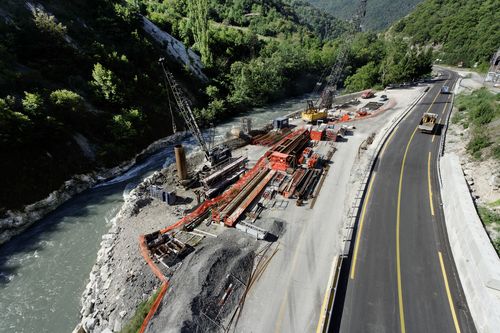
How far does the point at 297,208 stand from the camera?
24.9 meters

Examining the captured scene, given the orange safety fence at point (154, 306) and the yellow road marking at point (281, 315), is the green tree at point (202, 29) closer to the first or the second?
the orange safety fence at point (154, 306)

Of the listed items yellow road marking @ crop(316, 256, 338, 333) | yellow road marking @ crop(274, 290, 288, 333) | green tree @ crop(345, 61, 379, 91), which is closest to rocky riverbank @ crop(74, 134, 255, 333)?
yellow road marking @ crop(274, 290, 288, 333)

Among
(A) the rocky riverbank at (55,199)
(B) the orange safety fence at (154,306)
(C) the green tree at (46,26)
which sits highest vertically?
(C) the green tree at (46,26)

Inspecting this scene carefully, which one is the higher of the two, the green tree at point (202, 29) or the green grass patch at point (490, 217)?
the green tree at point (202, 29)

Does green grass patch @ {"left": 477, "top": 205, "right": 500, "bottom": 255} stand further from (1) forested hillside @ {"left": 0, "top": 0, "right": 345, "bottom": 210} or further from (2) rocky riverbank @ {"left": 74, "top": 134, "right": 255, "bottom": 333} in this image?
(1) forested hillside @ {"left": 0, "top": 0, "right": 345, "bottom": 210}

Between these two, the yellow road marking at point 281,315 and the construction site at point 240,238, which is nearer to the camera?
the yellow road marking at point 281,315

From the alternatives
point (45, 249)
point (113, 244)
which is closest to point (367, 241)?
point (113, 244)

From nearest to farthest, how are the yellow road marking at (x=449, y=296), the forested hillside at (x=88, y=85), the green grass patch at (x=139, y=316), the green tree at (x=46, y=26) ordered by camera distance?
the yellow road marking at (x=449, y=296) → the green grass patch at (x=139, y=316) → the forested hillside at (x=88, y=85) → the green tree at (x=46, y=26)

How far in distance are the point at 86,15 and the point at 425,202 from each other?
Answer: 68540 millimetres

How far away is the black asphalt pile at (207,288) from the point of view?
1466cm

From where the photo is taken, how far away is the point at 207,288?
54.0 ft

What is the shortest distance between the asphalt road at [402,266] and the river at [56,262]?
19.7 metres

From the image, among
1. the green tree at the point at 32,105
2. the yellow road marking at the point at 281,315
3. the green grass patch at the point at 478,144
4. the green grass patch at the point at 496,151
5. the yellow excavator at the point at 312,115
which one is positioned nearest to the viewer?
the yellow road marking at the point at 281,315

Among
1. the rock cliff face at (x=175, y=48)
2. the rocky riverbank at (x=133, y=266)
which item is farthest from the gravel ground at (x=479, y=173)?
the rock cliff face at (x=175, y=48)
